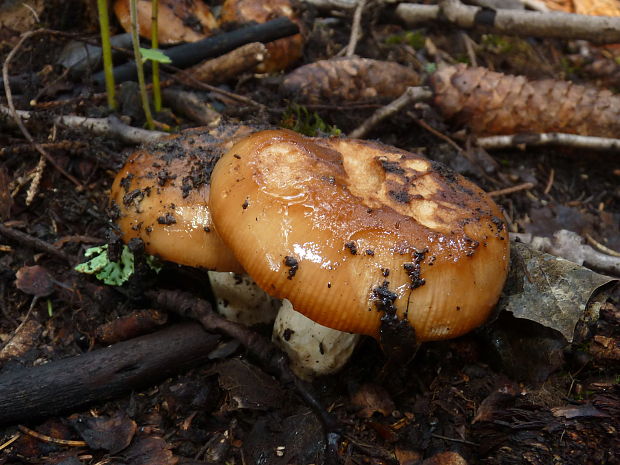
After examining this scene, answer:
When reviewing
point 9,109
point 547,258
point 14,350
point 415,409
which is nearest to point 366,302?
point 415,409

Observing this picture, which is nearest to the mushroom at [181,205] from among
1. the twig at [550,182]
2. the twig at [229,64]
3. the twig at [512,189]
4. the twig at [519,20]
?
the twig at [229,64]

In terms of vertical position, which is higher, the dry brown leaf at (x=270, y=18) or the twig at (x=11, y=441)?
the dry brown leaf at (x=270, y=18)

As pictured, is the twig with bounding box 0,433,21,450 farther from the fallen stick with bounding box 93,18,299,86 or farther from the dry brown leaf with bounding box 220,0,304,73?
the dry brown leaf with bounding box 220,0,304,73

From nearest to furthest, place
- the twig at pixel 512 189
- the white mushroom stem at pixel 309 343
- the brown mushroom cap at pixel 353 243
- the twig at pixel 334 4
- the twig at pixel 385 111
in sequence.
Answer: the brown mushroom cap at pixel 353 243 < the white mushroom stem at pixel 309 343 < the twig at pixel 512 189 < the twig at pixel 385 111 < the twig at pixel 334 4

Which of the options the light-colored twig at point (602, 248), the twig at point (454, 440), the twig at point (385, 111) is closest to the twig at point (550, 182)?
the light-colored twig at point (602, 248)

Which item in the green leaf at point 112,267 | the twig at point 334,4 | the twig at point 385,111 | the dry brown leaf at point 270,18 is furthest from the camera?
the twig at point 334,4

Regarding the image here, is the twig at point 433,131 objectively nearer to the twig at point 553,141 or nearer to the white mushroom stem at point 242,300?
the twig at point 553,141

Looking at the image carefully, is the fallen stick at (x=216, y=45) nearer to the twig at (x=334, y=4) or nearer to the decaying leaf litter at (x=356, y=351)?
the decaying leaf litter at (x=356, y=351)

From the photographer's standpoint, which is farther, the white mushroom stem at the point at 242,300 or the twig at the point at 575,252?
the twig at the point at 575,252

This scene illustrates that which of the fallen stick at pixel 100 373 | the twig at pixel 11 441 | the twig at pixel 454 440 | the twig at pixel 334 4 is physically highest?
the twig at pixel 334 4
